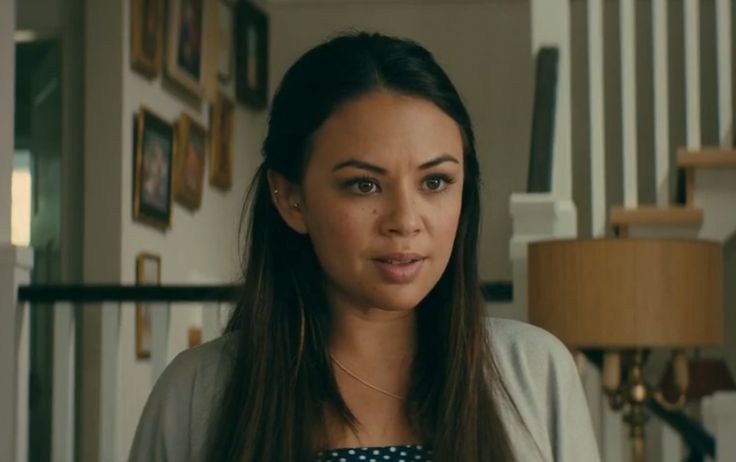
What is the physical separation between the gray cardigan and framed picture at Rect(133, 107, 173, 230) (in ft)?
13.7

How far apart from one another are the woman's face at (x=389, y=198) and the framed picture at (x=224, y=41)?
5353 mm

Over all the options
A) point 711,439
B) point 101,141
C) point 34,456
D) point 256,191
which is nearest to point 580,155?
point 101,141

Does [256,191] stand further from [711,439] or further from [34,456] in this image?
[34,456]

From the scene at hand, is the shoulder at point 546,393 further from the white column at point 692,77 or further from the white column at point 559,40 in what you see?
the white column at point 692,77

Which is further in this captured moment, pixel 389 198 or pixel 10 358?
pixel 10 358

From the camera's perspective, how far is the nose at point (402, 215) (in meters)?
1.27

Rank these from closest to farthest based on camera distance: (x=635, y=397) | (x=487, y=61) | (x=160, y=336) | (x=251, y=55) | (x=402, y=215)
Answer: (x=402, y=215) < (x=635, y=397) < (x=160, y=336) < (x=251, y=55) < (x=487, y=61)

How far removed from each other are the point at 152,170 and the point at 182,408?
14.3 feet

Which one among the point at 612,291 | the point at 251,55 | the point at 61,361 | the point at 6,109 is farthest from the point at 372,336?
the point at 251,55

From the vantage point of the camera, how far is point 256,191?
1497 millimetres

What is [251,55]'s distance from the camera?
7.23 meters

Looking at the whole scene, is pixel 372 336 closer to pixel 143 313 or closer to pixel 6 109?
pixel 6 109

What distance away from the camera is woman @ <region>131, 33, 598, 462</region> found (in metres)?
1.29

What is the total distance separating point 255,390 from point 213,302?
224 centimetres
